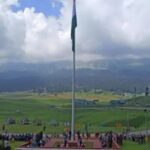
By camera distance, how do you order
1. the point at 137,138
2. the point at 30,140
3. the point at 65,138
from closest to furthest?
the point at 30,140
the point at 65,138
the point at 137,138

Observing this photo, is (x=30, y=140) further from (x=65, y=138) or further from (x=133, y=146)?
(x=133, y=146)

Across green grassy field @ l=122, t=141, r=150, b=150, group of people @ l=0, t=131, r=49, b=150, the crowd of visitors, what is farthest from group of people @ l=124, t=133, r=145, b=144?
group of people @ l=0, t=131, r=49, b=150

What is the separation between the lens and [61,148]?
2068 inches

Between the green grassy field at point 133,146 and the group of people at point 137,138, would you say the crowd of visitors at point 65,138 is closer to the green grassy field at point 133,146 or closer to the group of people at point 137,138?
the group of people at point 137,138

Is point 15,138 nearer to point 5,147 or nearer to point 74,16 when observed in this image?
point 5,147

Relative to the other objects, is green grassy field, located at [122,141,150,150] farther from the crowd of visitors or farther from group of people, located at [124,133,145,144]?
group of people, located at [124,133,145,144]

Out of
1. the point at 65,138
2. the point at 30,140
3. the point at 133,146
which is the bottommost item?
the point at 133,146

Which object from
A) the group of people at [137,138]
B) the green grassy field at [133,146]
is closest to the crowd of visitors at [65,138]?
the group of people at [137,138]

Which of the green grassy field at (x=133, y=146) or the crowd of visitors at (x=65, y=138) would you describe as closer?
the crowd of visitors at (x=65, y=138)

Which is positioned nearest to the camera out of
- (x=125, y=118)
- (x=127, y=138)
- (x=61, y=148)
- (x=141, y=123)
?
(x=61, y=148)

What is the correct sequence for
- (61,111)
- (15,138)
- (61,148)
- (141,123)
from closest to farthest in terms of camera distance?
(61,148)
(15,138)
(141,123)
(61,111)

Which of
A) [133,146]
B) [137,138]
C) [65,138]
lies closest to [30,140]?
[65,138]

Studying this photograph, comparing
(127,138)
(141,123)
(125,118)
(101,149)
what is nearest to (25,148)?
(101,149)

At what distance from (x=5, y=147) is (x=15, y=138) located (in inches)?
818
